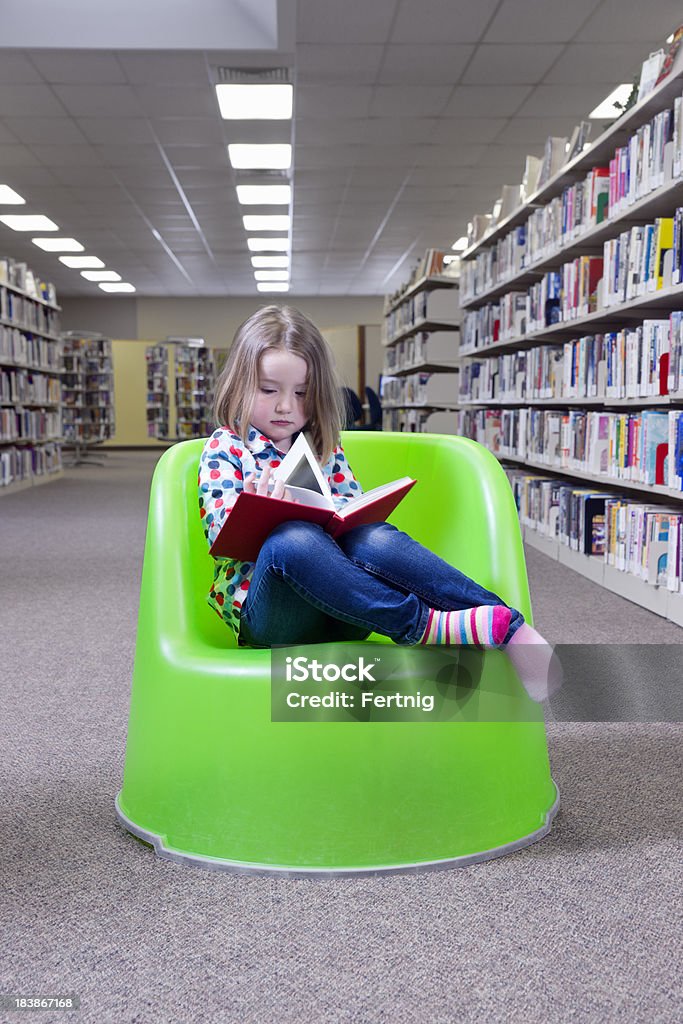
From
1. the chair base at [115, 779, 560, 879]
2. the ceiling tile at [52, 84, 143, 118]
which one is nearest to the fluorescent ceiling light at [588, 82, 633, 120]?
the ceiling tile at [52, 84, 143, 118]

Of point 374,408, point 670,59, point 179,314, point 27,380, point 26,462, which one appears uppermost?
point 179,314

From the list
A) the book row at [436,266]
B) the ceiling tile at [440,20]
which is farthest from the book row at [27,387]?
the ceiling tile at [440,20]

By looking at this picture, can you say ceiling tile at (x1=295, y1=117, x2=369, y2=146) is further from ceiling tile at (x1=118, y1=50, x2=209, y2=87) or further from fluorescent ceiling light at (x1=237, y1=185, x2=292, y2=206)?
fluorescent ceiling light at (x1=237, y1=185, x2=292, y2=206)

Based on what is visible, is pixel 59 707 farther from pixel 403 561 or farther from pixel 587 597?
pixel 587 597

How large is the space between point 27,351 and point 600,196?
6076mm

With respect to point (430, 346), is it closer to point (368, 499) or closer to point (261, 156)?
point (261, 156)

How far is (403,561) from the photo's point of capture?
4.53ft

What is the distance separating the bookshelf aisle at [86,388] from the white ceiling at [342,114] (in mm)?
2899

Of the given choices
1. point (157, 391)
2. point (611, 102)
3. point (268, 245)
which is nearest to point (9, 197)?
point (268, 245)

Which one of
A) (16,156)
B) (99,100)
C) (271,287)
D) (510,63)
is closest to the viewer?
(510,63)

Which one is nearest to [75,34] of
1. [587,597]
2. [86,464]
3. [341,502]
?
[587,597]

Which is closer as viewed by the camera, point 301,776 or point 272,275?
point 301,776

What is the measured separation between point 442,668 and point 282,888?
375mm

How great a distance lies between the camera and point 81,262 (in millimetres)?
12625
